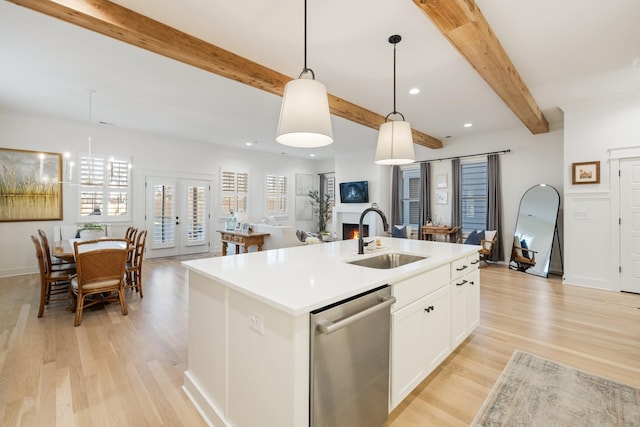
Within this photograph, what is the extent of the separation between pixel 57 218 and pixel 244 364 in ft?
20.7

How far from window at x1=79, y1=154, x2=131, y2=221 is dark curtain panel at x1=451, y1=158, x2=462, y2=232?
7.54 m

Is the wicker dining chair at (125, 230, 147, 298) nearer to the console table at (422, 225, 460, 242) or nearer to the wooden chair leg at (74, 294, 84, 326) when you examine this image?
the wooden chair leg at (74, 294, 84, 326)

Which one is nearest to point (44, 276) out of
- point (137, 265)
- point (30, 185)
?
point (137, 265)

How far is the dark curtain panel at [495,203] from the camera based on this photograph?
617 centimetres

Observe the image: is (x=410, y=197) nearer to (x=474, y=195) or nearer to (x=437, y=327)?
(x=474, y=195)

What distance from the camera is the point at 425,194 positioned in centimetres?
724

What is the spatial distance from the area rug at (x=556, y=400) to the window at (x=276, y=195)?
299 inches

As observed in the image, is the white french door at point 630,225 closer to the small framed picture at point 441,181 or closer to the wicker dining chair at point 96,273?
the small framed picture at point 441,181

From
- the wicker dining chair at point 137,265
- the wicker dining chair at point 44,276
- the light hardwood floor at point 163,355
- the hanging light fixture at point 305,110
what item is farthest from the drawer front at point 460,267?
the wicker dining chair at point 44,276

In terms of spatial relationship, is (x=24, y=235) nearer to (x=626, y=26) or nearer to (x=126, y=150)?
(x=126, y=150)

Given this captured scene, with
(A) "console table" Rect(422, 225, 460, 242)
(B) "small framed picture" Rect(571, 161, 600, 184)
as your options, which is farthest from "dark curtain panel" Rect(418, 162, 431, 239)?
(B) "small framed picture" Rect(571, 161, 600, 184)

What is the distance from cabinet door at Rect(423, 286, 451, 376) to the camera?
6.63 ft

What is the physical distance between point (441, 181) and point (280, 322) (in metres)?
6.85

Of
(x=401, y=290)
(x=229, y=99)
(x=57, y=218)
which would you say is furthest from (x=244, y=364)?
(x=57, y=218)
